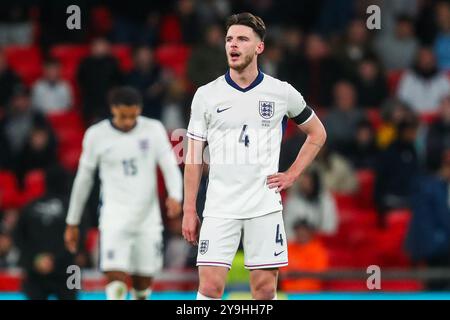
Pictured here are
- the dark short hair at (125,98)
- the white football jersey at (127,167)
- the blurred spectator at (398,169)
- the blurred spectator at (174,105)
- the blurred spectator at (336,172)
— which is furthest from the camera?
the blurred spectator at (174,105)

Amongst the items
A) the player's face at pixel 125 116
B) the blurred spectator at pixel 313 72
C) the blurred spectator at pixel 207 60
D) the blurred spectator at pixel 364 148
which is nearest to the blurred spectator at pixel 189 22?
the blurred spectator at pixel 207 60

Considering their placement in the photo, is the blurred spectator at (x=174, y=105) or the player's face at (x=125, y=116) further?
the blurred spectator at (x=174, y=105)

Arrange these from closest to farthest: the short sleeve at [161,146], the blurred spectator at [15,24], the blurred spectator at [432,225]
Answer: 1. the short sleeve at [161,146]
2. the blurred spectator at [432,225]
3. the blurred spectator at [15,24]

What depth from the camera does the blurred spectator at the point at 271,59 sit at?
16.8m

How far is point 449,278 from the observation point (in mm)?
14547

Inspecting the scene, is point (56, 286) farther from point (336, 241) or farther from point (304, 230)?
point (336, 241)

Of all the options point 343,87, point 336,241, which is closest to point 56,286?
point 336,241

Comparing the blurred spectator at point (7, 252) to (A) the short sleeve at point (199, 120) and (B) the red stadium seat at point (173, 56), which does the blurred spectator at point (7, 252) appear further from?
(A) the short sleeve at point (199, 120)

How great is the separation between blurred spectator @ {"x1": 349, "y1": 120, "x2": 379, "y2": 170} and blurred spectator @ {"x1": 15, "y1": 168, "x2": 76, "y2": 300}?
4649 millimetres

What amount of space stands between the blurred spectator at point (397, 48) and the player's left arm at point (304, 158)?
9120mm

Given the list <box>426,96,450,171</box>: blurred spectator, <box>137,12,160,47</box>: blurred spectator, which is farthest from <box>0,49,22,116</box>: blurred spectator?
<box>426,96,450,171</box>: blurred spectator

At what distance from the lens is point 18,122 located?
669 inches

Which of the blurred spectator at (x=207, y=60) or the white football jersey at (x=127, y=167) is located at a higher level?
the blurred spectator at (x=207, y=60)
